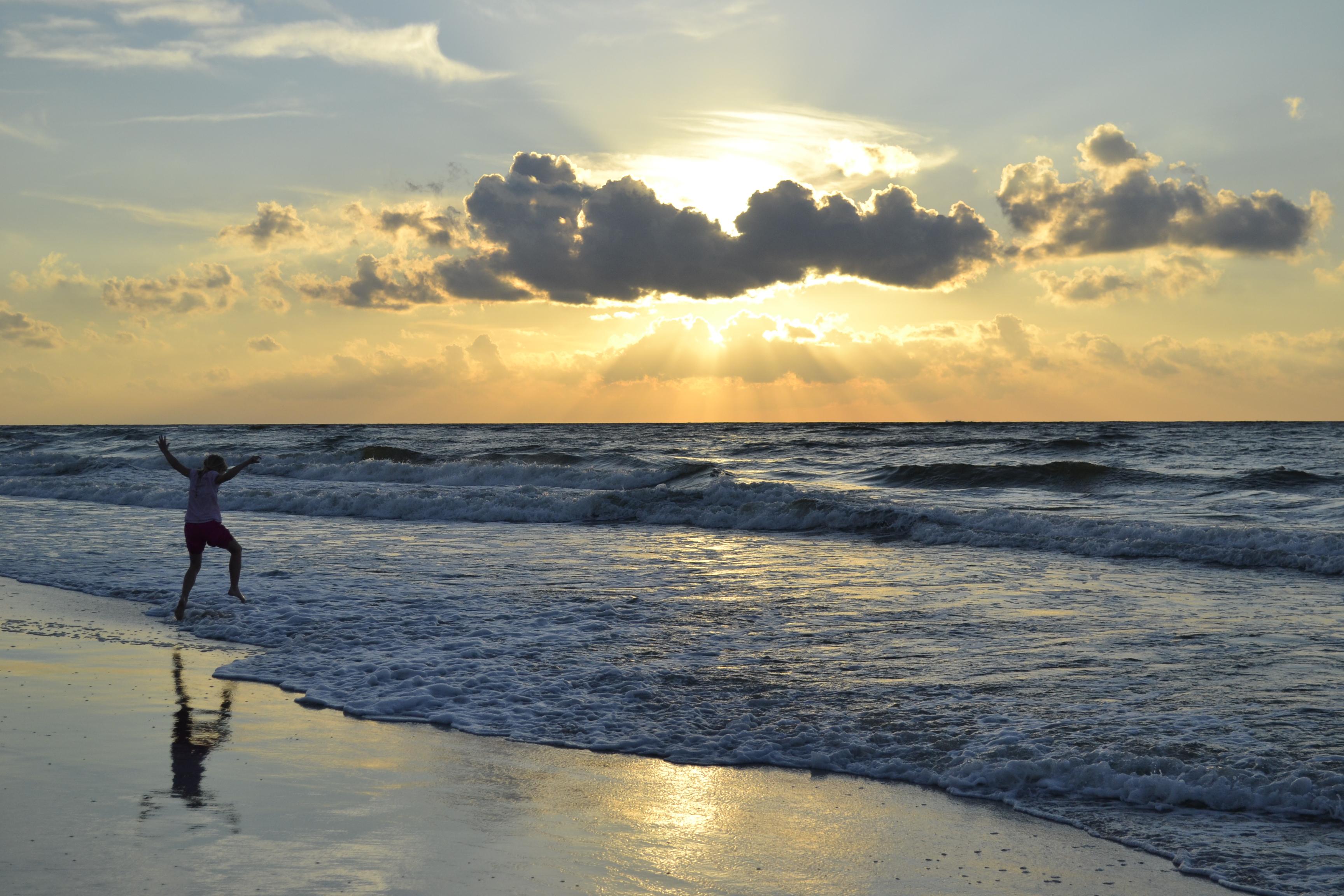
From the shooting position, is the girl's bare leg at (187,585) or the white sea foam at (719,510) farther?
Answer: the white sea foam at (719,510)

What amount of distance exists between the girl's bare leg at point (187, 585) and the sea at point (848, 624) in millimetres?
174

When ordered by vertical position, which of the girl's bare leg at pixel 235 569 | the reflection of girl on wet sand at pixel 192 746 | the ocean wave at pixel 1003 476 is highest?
the ocean wave at pixel 1003 476

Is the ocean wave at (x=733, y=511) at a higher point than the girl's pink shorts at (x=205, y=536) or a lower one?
lower

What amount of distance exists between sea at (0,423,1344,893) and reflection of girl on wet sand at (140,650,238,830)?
2.24 feet

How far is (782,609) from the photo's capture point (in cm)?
1102

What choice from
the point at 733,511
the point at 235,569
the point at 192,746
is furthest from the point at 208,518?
the point at 733,511

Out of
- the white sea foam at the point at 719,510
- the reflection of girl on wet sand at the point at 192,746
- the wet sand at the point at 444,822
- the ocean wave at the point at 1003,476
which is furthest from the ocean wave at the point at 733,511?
the reflection of girl on wet sand at the point at 192,746

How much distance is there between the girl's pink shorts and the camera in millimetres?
11180

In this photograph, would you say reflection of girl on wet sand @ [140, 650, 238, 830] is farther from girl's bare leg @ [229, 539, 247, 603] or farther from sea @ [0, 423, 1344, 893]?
girl's bare leg @ [229, 539, 247, 603]

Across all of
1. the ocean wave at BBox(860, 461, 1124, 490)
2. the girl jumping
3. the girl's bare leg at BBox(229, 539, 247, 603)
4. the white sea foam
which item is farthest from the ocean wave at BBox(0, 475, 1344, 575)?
the girl jumping

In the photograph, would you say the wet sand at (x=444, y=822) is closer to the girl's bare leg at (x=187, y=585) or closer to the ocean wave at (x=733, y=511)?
the girl's bare leg at (x=187, y=585)

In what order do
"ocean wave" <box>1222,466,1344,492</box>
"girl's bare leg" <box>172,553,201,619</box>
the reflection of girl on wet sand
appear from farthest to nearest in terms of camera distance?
"ocean wave" <box>1222,466,1344,492</box>
"girl's bare leg" <box>172,553,201,619</box>
the reflection of girl on wet sand

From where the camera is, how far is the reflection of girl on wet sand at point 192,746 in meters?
4.98

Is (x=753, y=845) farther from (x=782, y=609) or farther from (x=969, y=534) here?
(x=969, y=534)
